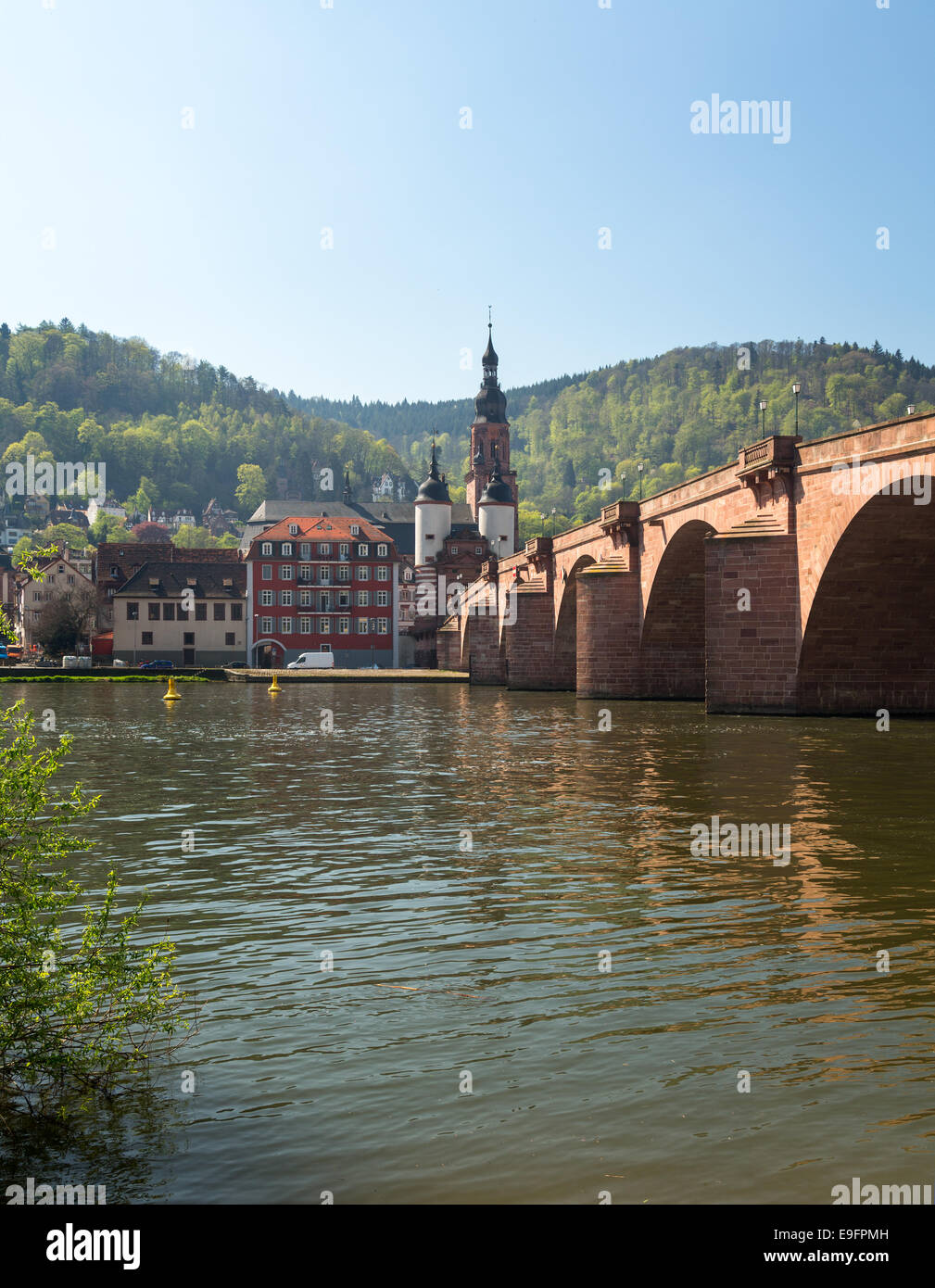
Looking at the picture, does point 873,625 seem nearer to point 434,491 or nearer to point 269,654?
point 269,654

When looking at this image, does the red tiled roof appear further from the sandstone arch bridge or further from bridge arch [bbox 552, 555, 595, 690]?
the sandstone arch bridge

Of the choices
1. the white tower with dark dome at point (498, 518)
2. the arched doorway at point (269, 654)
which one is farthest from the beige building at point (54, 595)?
the white tower with dark dome at point (498, 518)

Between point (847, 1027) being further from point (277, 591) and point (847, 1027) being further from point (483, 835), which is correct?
point (277, 591)

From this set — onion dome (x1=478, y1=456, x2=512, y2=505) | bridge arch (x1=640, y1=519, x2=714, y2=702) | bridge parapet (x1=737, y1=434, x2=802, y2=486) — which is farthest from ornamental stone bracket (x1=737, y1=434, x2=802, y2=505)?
onion dome (x1=478, y1=456, x2=512, y2=505)

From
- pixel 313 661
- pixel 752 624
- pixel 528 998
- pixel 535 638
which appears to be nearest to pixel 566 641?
pixel 535 638

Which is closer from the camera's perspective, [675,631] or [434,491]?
[675,631]

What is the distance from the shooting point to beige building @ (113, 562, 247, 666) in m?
103

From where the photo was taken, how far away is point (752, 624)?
35.2 metres

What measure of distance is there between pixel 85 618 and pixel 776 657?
80778mm

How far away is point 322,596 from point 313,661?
9951mm

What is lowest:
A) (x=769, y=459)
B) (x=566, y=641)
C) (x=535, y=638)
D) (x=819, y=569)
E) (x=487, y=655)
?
(x=487, y=655)

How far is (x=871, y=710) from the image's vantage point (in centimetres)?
3509

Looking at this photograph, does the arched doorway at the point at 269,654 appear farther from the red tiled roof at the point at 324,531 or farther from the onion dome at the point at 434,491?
the onion dome at the point at 434,491
